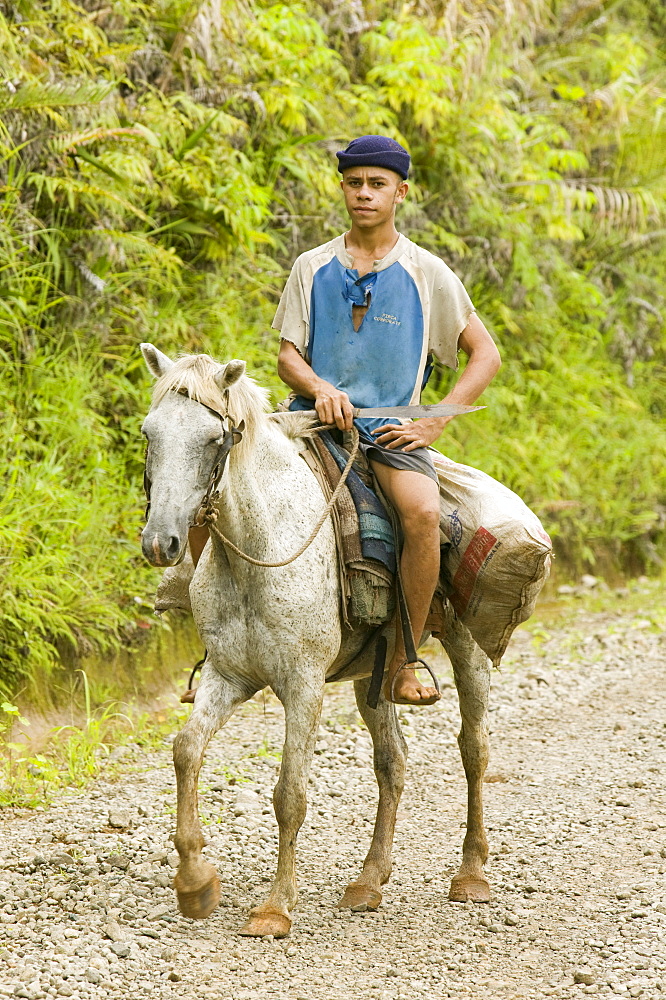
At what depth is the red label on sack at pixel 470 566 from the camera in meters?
4.57

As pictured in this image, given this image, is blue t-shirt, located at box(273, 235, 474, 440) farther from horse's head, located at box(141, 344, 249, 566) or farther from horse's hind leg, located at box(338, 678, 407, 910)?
horse's hind leg, located at box(338, 678, 407, 910)

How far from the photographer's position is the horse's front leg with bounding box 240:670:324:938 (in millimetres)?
4105

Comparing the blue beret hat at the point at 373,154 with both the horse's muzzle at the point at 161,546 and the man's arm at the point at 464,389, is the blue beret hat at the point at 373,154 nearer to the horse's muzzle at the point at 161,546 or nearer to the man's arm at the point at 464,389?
the man's arm at the point at 464,389

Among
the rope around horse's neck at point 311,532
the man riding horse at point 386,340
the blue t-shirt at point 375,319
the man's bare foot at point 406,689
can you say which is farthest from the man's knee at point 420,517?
the man's bare foot at point 406,689

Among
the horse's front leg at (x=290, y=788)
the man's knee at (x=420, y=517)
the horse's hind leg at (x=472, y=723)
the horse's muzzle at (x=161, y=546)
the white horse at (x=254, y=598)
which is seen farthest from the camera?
the horse's hind leg at (x=472, y=723)

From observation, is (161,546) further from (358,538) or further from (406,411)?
(406,411)

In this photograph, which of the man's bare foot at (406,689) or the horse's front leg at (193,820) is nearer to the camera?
the horse's front leg at (193,820)

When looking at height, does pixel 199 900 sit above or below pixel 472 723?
below

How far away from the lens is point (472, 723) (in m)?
4.95

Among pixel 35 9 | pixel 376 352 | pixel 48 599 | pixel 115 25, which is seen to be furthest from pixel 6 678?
pixel 115 25

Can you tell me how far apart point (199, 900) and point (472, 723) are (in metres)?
1.49

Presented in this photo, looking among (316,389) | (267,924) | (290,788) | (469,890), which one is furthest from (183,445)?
(469,890)

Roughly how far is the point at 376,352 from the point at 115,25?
20.0ft

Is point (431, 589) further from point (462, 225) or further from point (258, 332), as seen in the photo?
point (462, 225)
